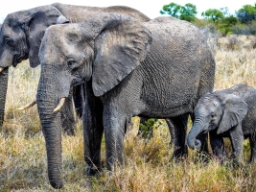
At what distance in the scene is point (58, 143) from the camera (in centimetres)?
431

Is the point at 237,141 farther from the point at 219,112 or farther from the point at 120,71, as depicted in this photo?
the point at 120,71

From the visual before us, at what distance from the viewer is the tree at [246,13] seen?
37094 millimetres

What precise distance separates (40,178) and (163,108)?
147 centimetres

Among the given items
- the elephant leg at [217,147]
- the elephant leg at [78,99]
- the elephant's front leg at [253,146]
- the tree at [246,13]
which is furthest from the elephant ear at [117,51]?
the tree at [246,13]

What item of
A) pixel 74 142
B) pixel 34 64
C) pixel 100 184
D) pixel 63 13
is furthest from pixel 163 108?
pixel 63 13

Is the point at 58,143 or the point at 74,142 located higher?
the point at 58,143

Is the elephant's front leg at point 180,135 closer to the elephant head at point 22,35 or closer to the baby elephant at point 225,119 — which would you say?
the baby elephant at point 225,119

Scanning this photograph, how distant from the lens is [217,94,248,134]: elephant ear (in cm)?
529

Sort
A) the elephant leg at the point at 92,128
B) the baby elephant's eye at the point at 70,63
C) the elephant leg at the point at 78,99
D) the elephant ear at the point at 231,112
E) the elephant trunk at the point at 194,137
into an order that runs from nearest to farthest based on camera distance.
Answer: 1. the baby elephant's eye at the point at 70,63
2. the elephant trunk at the point at 194,137
3. the elephant leg at the point at 92,128
4. the elephant ear at the point at 231,112
5. the elephant leg at the point at 78,99

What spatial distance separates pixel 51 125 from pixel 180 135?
2134mm

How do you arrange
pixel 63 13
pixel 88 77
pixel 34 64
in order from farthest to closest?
pixel 63 13 < pixel 34 64 < pixel 88 77

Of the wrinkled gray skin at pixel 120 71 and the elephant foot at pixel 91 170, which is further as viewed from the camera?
the elephant foot at pixel 91 170

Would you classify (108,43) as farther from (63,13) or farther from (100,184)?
(63,13)

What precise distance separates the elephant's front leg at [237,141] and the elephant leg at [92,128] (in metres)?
1.38
